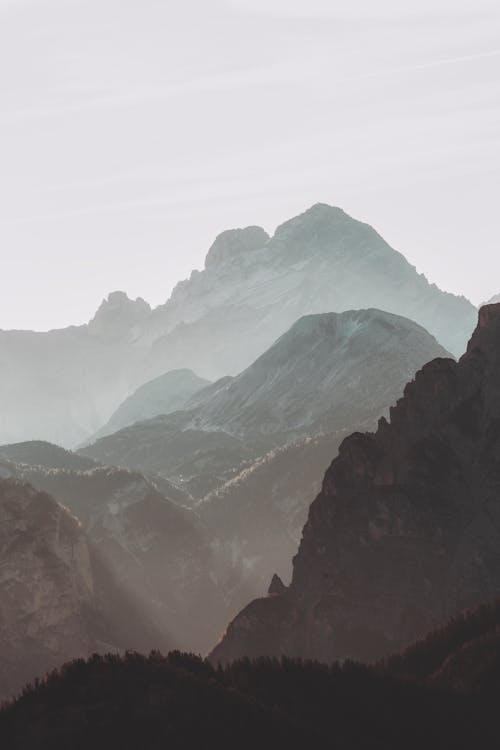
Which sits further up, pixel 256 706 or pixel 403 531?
pixel 403 531

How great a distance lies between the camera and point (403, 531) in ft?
550

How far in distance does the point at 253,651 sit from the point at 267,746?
88638 mm

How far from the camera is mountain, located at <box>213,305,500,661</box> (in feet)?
525

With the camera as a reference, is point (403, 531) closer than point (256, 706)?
No

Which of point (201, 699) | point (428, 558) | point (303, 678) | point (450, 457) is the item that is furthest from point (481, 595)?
point (201, 699)

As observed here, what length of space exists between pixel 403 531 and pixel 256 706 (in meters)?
81.8

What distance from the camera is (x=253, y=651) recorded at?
170375mm

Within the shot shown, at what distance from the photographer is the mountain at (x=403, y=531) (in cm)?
16000

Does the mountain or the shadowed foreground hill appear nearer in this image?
the shadowed foreground hill

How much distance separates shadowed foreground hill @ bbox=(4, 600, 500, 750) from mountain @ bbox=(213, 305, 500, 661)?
44.7m

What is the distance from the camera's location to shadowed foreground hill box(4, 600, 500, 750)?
8244 centimetres

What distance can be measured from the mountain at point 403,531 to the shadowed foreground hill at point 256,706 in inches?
1760

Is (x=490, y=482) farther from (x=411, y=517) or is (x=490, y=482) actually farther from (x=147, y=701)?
(x=147, y=701)

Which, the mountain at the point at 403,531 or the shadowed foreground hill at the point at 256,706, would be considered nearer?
the shadowed foreground hill at the point at 256,706
